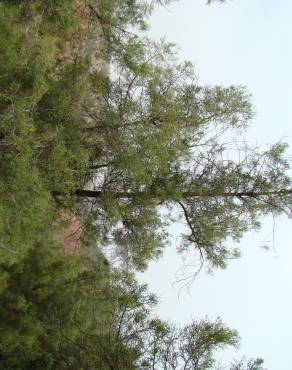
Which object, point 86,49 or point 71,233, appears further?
point 71,233

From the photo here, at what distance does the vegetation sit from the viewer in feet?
24.7

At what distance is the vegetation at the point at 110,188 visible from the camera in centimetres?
752

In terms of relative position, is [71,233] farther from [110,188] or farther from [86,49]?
[86,49]

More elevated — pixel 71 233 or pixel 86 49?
pixel 86 49

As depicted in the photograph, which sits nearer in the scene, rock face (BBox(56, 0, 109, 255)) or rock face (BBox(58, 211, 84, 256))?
rock face (BBox(56, 0, 109, 255))

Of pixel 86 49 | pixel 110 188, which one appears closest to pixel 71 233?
pixel 110 188

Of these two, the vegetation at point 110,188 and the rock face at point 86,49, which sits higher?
the rock face at point 86,49

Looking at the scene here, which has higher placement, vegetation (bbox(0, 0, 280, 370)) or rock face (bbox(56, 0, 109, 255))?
rock face (bbox(56, 0, 109, 255))

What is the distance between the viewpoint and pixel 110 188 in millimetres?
8961

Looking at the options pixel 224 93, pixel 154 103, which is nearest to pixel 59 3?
pixel 154 103

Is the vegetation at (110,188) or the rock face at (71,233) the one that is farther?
the rock face at (71,233)

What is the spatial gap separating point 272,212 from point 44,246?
4.94 meters

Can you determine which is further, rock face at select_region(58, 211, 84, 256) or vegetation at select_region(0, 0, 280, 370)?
rock face at select_region(58, 211, 84, 256)

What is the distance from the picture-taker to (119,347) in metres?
7.62
